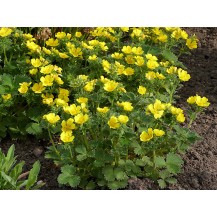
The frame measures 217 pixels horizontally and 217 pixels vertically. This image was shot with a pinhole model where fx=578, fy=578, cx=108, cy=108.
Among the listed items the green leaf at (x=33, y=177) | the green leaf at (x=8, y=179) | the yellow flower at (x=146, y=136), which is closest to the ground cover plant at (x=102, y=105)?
the yellow flower at (x=146, y=136)

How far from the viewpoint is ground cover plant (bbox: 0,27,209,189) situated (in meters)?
3.11

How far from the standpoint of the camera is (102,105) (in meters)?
3.60

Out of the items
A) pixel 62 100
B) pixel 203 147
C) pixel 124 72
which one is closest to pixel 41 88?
pixel 62 100

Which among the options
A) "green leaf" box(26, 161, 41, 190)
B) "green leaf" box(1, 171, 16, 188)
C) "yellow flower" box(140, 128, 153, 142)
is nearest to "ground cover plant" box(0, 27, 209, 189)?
"yellow flower" box(140, 128, 153, 142)

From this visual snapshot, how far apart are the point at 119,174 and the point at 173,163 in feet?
1.00

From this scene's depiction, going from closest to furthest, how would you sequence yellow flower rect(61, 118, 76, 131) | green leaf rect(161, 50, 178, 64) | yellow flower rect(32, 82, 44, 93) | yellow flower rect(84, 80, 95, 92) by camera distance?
yellow flower rect(61, 118, 76, 131) → yellow flower rect(84, 80, 95, 92) → yellow flower rect(32, 82, 44, 93) → green leaf rect(161, 50, 178, 64)

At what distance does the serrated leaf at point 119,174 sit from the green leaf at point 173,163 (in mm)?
248

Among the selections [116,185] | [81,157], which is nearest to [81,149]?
[81,157]

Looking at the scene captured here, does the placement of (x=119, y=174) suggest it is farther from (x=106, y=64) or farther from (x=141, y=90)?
(x=106, y=64)

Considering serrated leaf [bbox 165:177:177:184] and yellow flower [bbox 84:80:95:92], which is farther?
yellow flower [bbox 84:80:95:92]

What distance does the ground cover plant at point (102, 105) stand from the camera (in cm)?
311

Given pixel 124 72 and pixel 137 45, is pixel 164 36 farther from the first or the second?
pixel 124 72

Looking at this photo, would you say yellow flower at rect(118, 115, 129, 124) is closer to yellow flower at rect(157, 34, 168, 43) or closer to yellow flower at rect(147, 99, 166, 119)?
yellow flower at rect(147, 99, 166, 119)

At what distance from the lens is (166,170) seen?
3256 millimetres
